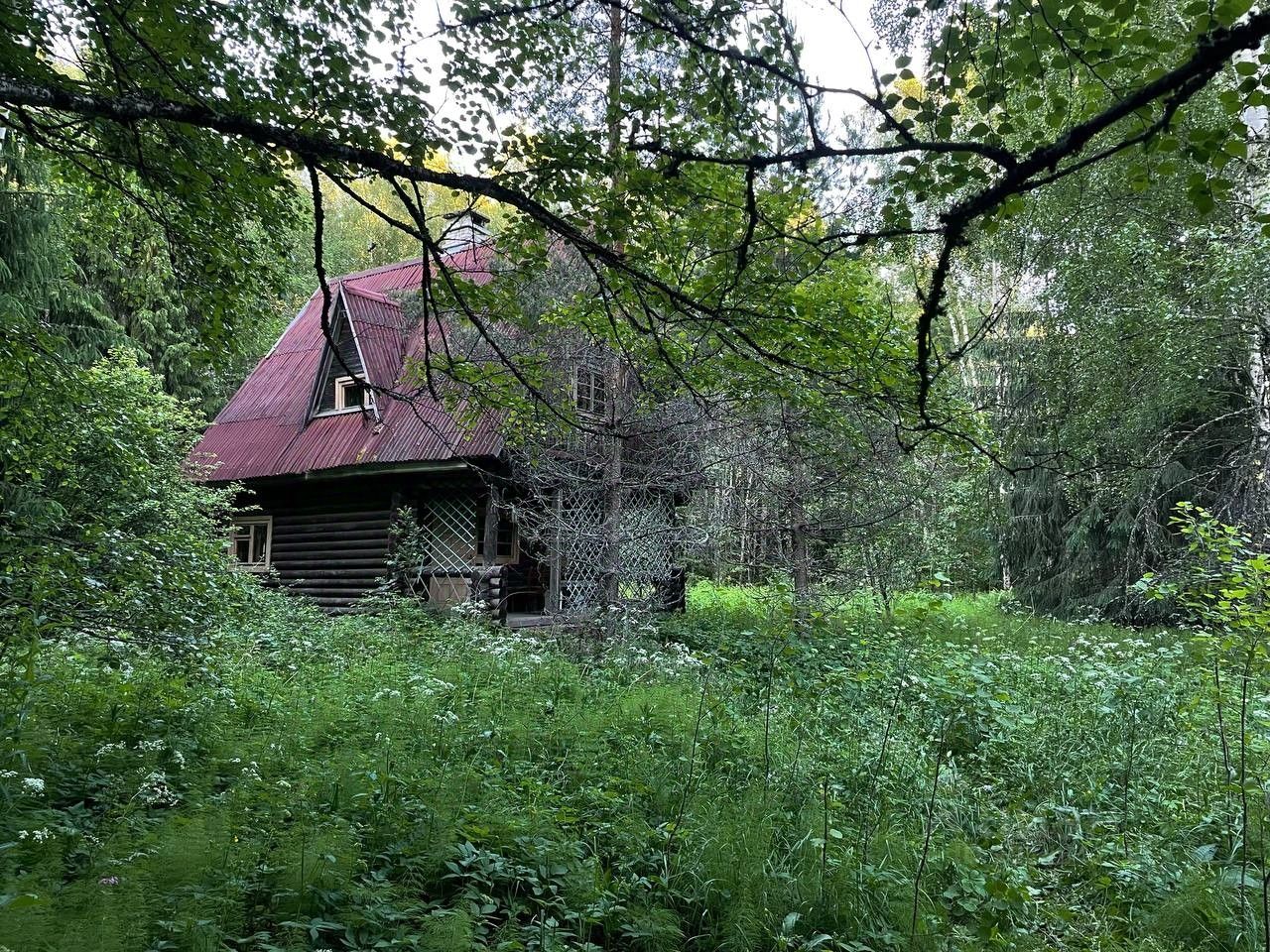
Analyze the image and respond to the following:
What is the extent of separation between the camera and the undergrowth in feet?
10.7

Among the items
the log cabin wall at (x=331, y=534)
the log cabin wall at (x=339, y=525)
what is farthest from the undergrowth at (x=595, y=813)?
the log cabin wall at (x=331, y=534)

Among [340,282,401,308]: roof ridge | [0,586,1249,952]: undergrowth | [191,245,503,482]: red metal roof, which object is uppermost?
[340,282,401,308]: roof ridge

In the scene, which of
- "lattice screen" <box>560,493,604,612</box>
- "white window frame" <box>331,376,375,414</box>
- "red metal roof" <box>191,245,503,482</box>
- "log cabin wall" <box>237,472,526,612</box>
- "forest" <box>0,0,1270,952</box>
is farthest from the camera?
"white window frame" <box>331,376,375,414</box>

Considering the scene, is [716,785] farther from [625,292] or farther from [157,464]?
[157,464]

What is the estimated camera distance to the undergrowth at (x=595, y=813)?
3.26m

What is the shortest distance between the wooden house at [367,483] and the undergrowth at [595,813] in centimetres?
599

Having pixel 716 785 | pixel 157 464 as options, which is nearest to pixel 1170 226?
pixel 716 785

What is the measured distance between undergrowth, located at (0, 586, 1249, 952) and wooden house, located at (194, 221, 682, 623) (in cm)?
599

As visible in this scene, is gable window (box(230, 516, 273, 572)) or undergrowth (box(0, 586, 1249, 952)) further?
gable window (box(230, 516, 273, 572))

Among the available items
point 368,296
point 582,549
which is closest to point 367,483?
point 368,296

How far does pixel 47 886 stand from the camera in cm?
296

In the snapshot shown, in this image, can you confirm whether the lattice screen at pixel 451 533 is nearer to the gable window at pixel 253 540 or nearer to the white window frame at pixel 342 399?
the white window frame at pixel 342 399

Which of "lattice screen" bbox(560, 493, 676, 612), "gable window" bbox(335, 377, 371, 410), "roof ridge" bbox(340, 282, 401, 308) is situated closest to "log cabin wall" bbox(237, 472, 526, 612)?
"gable window" bbox(335, 377, 371, 410)

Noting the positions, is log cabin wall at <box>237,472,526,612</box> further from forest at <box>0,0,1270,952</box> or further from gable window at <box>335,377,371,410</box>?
forest at <box>0,0,1270,952</box>
